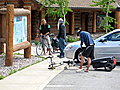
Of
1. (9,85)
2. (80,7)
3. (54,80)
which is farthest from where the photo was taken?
(80,7)

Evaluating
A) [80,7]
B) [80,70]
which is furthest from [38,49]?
[80,7]

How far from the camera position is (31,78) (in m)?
12.1

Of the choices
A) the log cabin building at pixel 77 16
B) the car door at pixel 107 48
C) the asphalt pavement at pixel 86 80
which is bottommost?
the asphalt pavement at pixel 86 80

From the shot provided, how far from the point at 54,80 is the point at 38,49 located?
7637 mm

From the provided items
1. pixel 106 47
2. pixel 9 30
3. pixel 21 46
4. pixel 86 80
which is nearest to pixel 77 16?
pixel 21 46

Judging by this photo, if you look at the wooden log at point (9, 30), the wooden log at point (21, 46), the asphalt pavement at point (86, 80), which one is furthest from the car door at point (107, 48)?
the wooden log at point (9, 30)

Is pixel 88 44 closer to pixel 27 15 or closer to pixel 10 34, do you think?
pixel 10 34

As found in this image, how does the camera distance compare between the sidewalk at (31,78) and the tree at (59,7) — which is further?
the tree at (59,7)

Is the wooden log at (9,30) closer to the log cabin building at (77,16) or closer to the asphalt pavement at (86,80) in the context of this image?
the asphalt pavement at (86,80)

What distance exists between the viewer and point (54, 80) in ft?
39.0

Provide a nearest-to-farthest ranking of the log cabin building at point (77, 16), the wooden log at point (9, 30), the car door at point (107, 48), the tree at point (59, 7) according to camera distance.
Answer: the wooden log at point (9, 30) < the car door at point (107, 48) < the tree at point (59, 7) < the log cabin building at point (77, 16)

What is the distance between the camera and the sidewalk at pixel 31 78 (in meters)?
10.7

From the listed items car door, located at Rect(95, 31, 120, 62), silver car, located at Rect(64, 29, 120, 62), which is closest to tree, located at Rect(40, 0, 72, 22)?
silver car, located at Rect(64, 29, 120, 62)

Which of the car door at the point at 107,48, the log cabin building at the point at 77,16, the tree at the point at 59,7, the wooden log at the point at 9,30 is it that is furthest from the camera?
the log cabin building at the point at 77,16
